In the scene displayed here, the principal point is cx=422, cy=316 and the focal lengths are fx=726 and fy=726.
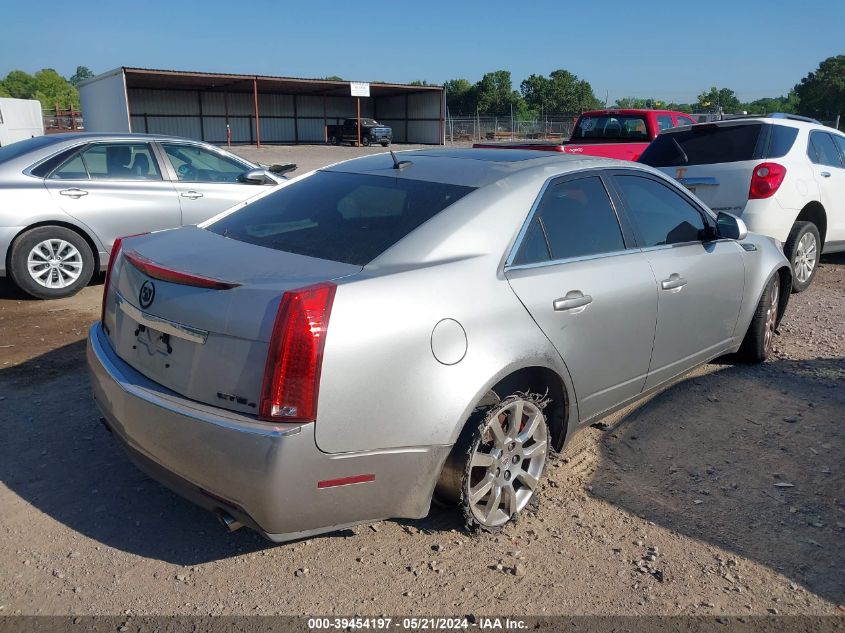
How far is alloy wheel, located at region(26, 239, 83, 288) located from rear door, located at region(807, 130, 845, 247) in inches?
296

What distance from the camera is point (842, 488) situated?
3.60 m

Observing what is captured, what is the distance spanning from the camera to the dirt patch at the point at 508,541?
2732 mm

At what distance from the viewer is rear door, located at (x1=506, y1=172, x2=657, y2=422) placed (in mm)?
3227

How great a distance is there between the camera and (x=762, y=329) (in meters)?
5.11

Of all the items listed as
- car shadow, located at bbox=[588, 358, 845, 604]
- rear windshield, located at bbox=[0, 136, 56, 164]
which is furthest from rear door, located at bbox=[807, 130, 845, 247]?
rear windshield, located at bbox=[0, 136, 56, 164]

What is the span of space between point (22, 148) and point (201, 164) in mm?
1691

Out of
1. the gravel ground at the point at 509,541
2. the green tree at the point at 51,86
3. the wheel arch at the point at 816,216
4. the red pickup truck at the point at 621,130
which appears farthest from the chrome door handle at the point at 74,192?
the green tree at the point at 51,86

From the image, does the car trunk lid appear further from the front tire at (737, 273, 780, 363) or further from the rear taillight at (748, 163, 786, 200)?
the rear taillight at (748, 163, 786, 200)

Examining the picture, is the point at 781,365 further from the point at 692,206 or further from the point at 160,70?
the point at 160,70

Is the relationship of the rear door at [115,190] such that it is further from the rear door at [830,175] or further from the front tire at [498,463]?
the rear door at [830,175]

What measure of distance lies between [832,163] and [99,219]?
25.5 ft

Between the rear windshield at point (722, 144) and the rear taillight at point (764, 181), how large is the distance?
16cm

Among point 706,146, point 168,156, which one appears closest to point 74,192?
point 168,156

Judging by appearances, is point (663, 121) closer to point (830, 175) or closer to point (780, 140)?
point (830, 175)
